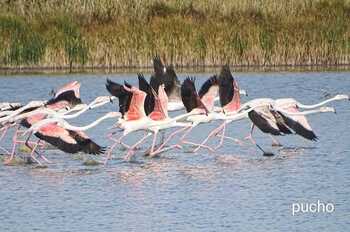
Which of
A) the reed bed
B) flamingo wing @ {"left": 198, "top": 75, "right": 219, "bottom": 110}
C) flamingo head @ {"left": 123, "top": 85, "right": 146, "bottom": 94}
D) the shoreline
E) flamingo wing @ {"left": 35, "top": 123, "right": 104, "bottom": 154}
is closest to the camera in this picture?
flamingo wing @ {"left": 35, "top": 123, "right": 104, "bottom": 154}

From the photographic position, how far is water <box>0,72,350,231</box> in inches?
426

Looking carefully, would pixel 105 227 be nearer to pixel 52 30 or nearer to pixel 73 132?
pixel 73 132

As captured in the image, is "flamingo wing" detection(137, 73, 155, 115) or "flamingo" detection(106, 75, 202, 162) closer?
"flamingo" detection(106, 75, 202, 162)

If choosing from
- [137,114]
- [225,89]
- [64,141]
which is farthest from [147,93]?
[64,141]

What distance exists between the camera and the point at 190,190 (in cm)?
1241

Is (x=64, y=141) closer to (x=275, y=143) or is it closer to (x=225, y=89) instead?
(x=225, y=89)

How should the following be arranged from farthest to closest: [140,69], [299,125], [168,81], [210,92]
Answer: [140,69] < [168,81] < [210,92] < [299,125]

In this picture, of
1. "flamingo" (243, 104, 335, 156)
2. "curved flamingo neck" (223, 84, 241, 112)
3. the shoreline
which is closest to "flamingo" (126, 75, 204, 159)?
"curved flamingo neck" (223, 84, 241, 112)

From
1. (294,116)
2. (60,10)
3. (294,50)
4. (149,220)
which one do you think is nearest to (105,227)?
(149,220)

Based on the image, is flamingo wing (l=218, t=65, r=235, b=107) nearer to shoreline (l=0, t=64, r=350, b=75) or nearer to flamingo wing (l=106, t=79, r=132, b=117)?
flamingo wing (l=106, t=79, r=132, b=117)

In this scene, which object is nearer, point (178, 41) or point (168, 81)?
point (168, 81)

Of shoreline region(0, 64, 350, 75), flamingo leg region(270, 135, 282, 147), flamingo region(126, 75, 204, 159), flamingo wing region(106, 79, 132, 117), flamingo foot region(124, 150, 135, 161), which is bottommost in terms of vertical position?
shoreline region(0, 64, 350, 75)

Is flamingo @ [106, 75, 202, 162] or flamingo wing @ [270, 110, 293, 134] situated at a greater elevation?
flamingo @ [106, 75, 202, 162]

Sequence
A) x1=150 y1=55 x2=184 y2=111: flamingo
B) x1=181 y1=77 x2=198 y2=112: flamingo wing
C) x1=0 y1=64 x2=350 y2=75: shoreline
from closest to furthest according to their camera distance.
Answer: x1=181 y1=77 x2=198 y2=112: flamingo wing < x1=150 y1=55 x2=184 y2=111: flamingo < x1=0 y1=64 x2=350 y2=75: shoreline
